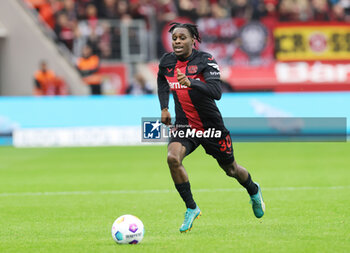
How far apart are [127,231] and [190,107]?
5.56 ft

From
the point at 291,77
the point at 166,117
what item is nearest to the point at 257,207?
the point at 166,117

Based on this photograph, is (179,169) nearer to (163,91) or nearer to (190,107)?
(190,107)

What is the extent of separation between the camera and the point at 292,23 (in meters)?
25.6

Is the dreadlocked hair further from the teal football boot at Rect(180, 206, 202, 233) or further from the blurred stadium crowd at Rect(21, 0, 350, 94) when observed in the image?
the blurred stadium crowd at Rect(21, 0, 350, 94)

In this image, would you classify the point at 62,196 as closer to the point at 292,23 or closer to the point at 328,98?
the point at 328,98

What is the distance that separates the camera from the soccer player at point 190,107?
25.3 ft

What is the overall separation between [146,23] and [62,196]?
1449 centimetres

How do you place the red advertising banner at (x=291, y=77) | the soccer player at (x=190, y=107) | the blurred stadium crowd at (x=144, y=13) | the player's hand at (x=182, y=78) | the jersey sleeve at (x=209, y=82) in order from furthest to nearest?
the red advertising banner at (x=291, y=77)
the blurred stadium crowd at (x=144, y=13)
the soccer player at (x=190, y=107)
the jersey sleeve at (x=209, y=82)
the player's hand at (x=182, y=78)

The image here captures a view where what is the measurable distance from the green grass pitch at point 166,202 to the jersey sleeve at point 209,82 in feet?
4.78

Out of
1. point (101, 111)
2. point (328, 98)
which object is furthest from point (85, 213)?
point (328, 98)

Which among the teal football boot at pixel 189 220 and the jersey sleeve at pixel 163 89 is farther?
the jersey sleeve at pixel 163 89

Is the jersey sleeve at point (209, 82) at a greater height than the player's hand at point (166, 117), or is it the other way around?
the jersey sleeve at point (209, 82)

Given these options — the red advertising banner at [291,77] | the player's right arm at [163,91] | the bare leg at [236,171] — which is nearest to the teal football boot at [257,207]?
the bare leg at [236,171]

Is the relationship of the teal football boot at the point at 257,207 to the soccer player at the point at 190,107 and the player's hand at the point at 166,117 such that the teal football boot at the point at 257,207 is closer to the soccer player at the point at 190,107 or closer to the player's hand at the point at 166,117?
the soccer player at the point at 190,107
